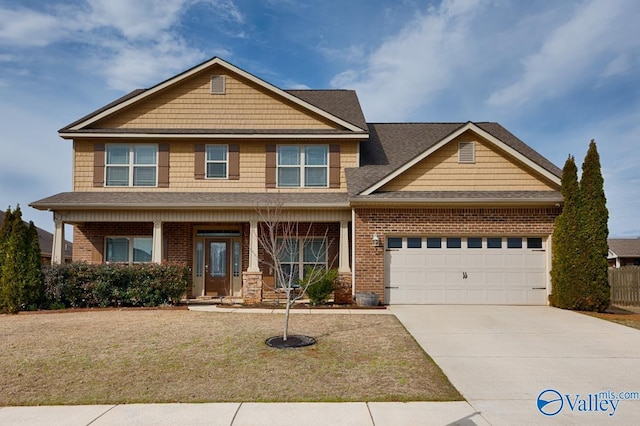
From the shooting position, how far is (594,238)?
1241 cm

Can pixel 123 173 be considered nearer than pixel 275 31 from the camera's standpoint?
No

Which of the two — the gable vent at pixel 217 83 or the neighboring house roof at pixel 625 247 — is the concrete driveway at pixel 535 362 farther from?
the neighboring house roof at pixel 625 247

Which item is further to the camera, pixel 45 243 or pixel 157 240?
pixel 45 243

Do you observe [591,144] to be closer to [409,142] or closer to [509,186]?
[509,186]

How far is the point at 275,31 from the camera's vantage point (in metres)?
14.4

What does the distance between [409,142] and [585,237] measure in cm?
759

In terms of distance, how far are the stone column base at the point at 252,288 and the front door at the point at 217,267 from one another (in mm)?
2215

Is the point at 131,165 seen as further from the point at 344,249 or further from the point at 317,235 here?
the point at 344,249

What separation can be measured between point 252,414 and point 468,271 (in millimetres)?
10132

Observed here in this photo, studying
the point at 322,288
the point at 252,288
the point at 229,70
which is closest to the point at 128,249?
the point at 252,288

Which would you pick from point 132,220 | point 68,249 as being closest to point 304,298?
point 132,220

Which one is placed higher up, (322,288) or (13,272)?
(13,272)

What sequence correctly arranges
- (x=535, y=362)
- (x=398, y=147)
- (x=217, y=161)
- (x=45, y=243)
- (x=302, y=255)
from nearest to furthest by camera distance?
(x=535, y=362) < (x=302, y=255) < (x=217, y=161) < (x=398, y=147) < (x=45, y=243)

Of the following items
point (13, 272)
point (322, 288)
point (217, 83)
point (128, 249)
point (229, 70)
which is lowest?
→ point (322, 288)
